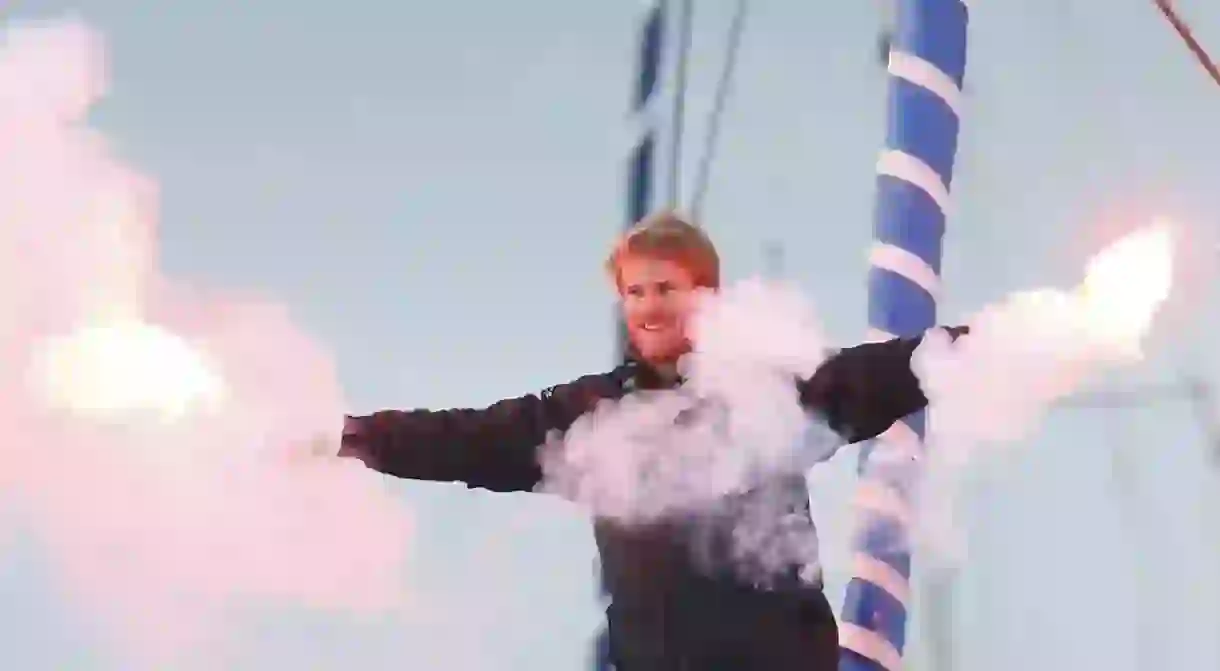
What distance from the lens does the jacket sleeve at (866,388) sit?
0.72 meters

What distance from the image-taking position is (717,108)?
1.20 m

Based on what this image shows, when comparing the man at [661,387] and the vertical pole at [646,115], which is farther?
the vertical pole at [646,115]

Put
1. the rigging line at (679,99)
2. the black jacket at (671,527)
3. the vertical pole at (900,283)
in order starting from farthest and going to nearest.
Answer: the rigging line at (679,99)
the vertical pole at (900,283)
the black jacket at (671,527)

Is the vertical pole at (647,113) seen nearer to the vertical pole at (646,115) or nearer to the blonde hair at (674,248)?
the vertical pole at (646,115)

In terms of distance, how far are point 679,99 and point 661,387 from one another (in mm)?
473

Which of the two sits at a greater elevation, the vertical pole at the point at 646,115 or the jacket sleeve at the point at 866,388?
the vertical pole at the point at 646,115

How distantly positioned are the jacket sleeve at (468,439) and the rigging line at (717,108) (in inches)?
15.8

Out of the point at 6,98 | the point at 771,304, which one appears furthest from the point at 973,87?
the point at 6,98

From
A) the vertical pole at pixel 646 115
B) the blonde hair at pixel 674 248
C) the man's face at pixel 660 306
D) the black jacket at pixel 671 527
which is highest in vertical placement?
the vertical pole at pixel 646 115

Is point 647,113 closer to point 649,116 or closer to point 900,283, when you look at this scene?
point 649,116

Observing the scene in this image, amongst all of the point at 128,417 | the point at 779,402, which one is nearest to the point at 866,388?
the point at 779,402

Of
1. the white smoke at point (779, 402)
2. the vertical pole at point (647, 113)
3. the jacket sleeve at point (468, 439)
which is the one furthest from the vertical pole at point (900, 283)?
the vertical pole at point (647, 113)

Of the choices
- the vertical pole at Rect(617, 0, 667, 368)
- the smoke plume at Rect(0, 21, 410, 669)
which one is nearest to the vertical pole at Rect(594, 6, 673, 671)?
the vertical pole at Rect(617, 0, 667, 368)

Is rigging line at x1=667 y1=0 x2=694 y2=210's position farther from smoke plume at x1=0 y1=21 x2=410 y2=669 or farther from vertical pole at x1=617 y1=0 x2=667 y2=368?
smoke plume at x1=0 y1=21 x2=410 y2=669
